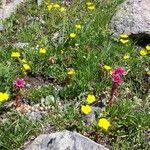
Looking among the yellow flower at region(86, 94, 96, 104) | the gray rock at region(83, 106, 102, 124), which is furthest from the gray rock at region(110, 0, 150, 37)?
the gray rock at region(83, 106, 102, 124)

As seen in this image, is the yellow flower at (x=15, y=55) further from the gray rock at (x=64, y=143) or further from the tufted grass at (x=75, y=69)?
the gray rock at (x=64, y=143)

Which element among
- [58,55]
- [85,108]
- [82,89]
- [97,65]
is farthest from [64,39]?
[85,108]

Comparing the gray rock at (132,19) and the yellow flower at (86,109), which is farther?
the gray rock at (132,19)

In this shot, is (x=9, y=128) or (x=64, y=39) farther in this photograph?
(x=64, y=39)

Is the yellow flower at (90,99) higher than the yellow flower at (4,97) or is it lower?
lower

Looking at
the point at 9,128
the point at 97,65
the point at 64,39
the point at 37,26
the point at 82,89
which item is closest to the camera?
the point at 9,128

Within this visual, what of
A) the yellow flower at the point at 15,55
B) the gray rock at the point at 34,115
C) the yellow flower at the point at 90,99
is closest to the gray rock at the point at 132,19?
the yellow flower at the point at 15,55

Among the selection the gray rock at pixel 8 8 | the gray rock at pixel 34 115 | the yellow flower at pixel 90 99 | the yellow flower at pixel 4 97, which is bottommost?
the gray rock at pixel 34 115

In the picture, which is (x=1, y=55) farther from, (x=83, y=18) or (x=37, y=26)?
(x=83, y=18)

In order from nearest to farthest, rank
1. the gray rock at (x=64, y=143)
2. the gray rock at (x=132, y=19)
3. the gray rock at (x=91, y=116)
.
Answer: the gray rock at (x=64, y=143)
the gray rock at (x=91, y=116)
the gray rock at (x=132, y=19)
